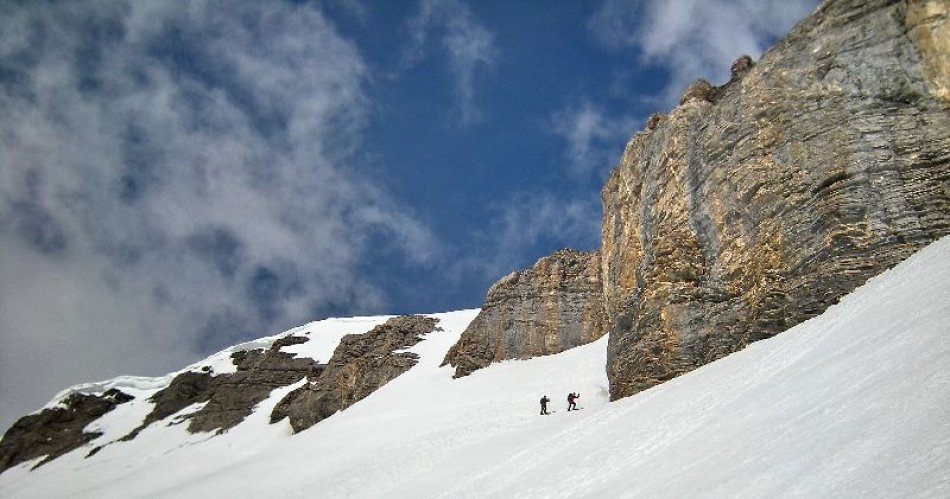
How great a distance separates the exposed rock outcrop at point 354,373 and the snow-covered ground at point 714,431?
11.0 m

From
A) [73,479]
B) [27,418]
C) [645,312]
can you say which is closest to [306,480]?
[645,312]

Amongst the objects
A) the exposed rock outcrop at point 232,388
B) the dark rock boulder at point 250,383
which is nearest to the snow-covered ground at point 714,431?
the dark rock boulder at point 250,383

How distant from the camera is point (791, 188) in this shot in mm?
17906

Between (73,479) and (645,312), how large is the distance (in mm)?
60559

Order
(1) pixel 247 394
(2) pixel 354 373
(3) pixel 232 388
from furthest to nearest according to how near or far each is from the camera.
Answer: (3) pixel 232 388
(1) pixel 247 394
(2) pixel 354 373

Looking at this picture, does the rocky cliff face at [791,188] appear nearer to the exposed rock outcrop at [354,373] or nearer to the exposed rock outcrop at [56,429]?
the exposed rock outcrop at [354,373]

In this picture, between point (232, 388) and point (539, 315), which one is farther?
point (232, 388)

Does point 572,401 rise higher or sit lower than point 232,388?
lower

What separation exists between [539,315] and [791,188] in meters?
27.1

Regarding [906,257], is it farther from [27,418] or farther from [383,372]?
[27,418]

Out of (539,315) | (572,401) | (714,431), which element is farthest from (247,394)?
(714,431)

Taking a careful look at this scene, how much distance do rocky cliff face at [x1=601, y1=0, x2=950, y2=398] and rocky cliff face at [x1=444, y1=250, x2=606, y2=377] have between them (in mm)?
19315

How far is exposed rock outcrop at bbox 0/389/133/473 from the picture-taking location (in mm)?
75688

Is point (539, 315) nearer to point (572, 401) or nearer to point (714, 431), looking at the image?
point (572, 401)
